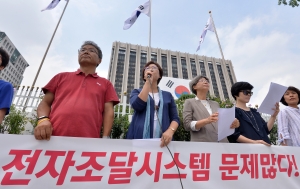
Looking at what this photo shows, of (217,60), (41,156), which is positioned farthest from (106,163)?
(217,60)

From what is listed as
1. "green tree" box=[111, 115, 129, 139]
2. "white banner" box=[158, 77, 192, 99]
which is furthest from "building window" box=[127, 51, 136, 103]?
"green tree" box=[111, 115, 129, 139]

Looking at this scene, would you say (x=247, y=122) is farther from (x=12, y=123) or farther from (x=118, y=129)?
(x=12, y=123)

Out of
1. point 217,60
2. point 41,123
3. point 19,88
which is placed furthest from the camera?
point 217,60

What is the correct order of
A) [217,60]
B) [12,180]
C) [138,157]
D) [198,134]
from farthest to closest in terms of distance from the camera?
[217,60], [198,134], [138,157], [12,180]

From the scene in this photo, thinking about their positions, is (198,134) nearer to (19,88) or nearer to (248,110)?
(248,110)

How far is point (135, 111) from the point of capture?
1.71m

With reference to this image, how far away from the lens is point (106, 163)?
1.24m

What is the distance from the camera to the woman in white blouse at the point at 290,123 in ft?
6.54

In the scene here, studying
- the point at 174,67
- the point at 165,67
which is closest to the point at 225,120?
the point at 165,67

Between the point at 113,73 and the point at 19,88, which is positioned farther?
the point at 113,73

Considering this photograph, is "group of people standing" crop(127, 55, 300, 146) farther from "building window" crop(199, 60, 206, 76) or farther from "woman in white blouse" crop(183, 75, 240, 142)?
"building window" crop(199, 60, 206, 76)

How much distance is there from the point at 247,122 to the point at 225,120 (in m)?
0.58

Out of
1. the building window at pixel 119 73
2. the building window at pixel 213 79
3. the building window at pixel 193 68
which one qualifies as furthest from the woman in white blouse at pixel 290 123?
the building window at pixel 213 79

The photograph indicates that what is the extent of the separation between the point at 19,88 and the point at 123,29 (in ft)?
14.6
